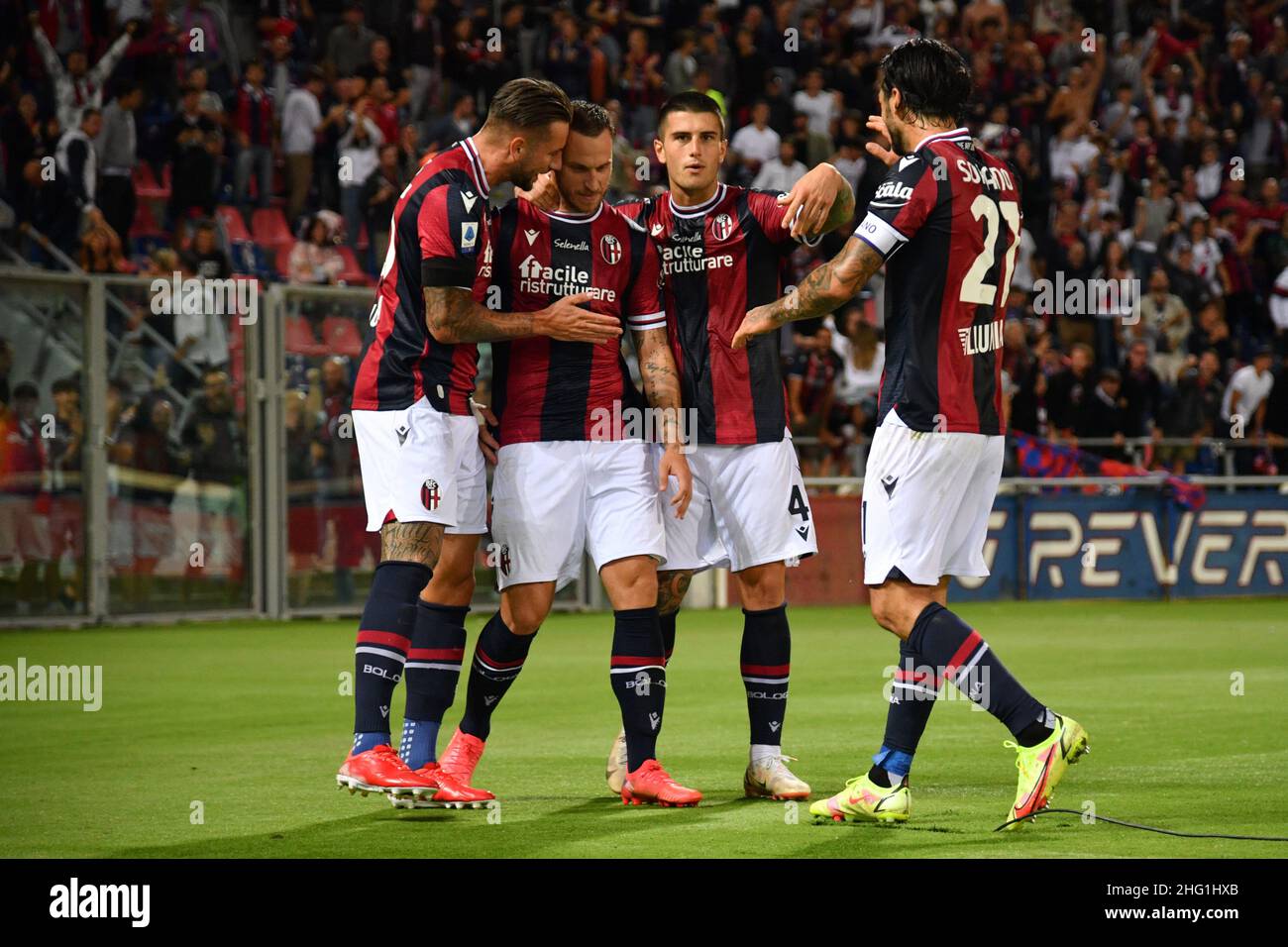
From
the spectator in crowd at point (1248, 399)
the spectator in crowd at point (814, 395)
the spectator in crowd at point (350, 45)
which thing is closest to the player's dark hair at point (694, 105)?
the spectator in crowd at point (814, 395)

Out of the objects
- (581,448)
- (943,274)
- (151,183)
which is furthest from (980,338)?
(151,183)

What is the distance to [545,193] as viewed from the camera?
21.3ft

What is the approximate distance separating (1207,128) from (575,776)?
66.7 ft

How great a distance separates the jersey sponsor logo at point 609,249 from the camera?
255 inches

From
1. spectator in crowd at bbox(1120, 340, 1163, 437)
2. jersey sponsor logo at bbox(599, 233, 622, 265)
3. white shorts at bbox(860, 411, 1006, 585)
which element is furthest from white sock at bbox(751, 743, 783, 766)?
spectator in crowd at bbox(1120, 340, 1163, 437)

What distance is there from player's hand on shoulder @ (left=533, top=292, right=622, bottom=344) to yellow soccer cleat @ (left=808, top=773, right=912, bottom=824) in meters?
1.78

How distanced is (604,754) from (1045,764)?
274cm

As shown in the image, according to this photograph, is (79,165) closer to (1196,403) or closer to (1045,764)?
(1196,403)

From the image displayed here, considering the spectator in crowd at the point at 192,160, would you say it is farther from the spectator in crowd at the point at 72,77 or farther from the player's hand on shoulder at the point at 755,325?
the player's hand on shoulder at the point at 755,325

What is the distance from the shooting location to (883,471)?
575 centimetres

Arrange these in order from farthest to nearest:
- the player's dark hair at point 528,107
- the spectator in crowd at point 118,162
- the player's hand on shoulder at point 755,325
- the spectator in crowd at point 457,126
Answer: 1. the spectator in crowd at point 457,126
2. the spectator in crowd at point 118,162
3. the player's dark hair at point 528,107
4. the player's hand on shoulder at point 755,325

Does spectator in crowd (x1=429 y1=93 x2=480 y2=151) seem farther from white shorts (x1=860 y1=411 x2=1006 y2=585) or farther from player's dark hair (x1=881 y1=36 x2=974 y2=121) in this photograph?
white shorts (x1=860 y1=411 x2=1006 y2=585)

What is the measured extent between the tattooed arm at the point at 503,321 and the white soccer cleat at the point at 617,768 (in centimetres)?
146

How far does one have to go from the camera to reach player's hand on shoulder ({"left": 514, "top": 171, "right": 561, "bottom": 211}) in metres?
6.48
